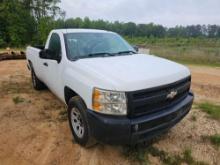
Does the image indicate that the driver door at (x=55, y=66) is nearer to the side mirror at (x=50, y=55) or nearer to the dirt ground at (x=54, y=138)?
the side mirror at (x=50, y=55)

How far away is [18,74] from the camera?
833cm

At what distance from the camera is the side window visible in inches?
154

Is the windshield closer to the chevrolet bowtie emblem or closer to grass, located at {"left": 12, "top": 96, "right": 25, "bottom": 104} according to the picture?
the chevrolet bowtie emblem

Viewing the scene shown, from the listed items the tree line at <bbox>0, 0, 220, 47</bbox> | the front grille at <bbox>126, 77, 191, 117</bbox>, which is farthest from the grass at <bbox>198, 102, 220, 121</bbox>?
the tree line at <bbox>0, 0, 220, 47</bbox>

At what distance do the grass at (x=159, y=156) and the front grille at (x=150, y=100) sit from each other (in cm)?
76

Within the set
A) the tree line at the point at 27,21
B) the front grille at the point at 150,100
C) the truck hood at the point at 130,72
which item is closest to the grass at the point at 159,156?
the front grille at the point at 150,100

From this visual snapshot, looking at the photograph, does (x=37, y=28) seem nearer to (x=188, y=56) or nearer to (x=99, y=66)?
(x=188, y=56)

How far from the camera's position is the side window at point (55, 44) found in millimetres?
3904

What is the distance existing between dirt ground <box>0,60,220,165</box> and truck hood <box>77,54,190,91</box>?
3.79 feet

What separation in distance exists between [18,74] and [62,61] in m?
5.56

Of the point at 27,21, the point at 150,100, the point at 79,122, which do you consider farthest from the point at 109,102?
the point at 27,21

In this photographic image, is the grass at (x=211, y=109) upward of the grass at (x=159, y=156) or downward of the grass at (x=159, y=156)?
upward

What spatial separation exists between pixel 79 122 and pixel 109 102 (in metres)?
0.90

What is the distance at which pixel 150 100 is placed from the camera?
2584 mm
